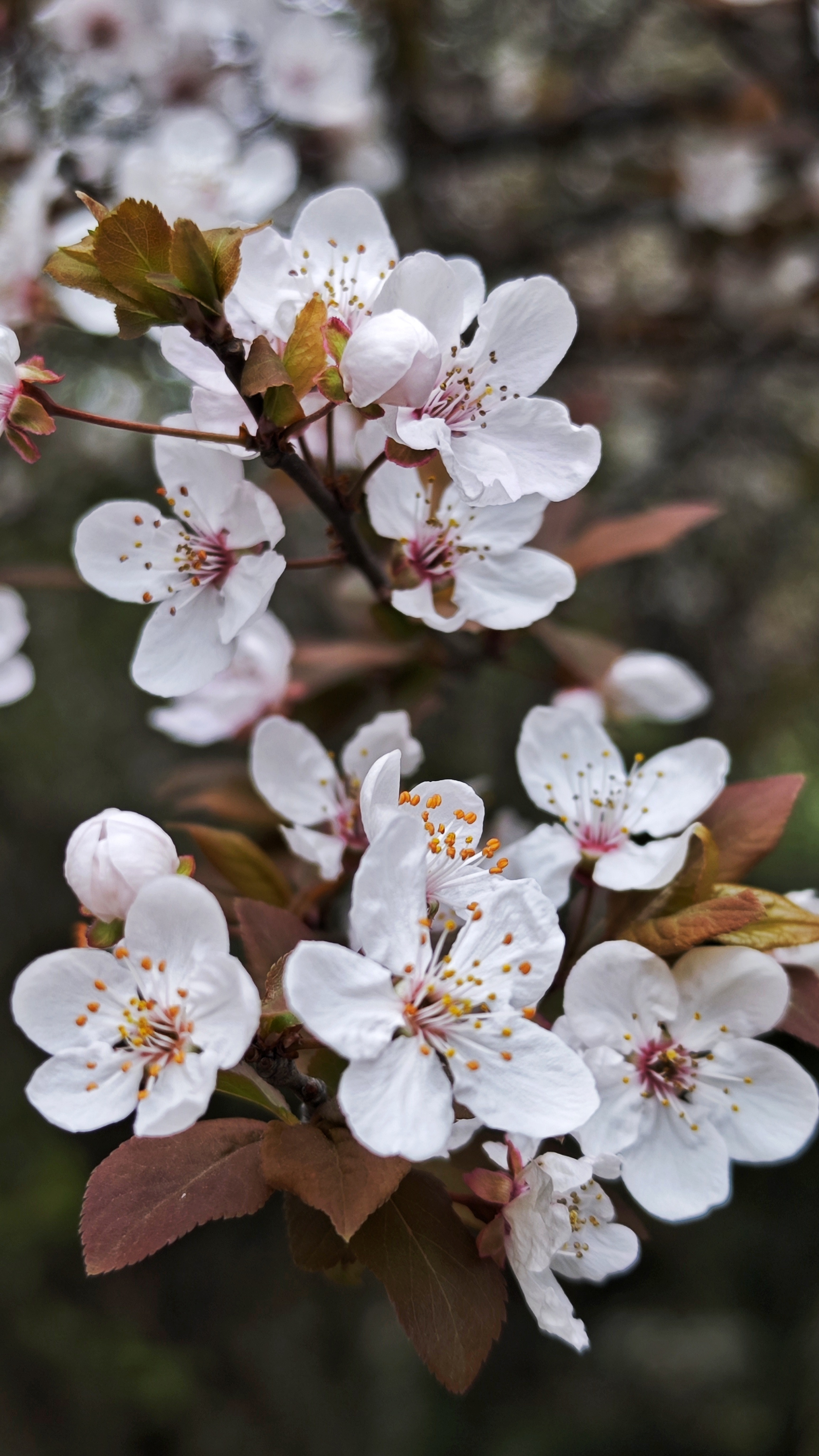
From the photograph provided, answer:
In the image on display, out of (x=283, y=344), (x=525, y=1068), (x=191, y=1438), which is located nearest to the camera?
(x=525, y=1068)

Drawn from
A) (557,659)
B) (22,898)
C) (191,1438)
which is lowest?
(191,1438)

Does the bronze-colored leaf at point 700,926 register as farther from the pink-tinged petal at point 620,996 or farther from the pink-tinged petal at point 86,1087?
the pink-tinged petal at point 86,1087

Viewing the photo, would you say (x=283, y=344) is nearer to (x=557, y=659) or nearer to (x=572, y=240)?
(x=557, y=659)

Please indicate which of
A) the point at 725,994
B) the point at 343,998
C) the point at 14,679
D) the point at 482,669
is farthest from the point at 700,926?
the point at 482,669

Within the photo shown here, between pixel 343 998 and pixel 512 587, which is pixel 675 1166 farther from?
pixel 512 587

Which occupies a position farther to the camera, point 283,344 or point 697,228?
point 697,228

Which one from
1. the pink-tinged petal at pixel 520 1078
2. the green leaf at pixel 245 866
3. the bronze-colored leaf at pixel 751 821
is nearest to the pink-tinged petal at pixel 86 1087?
the pink-tinged petal at pixel 520 1078

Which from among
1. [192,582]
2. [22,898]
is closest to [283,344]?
[192,582]
